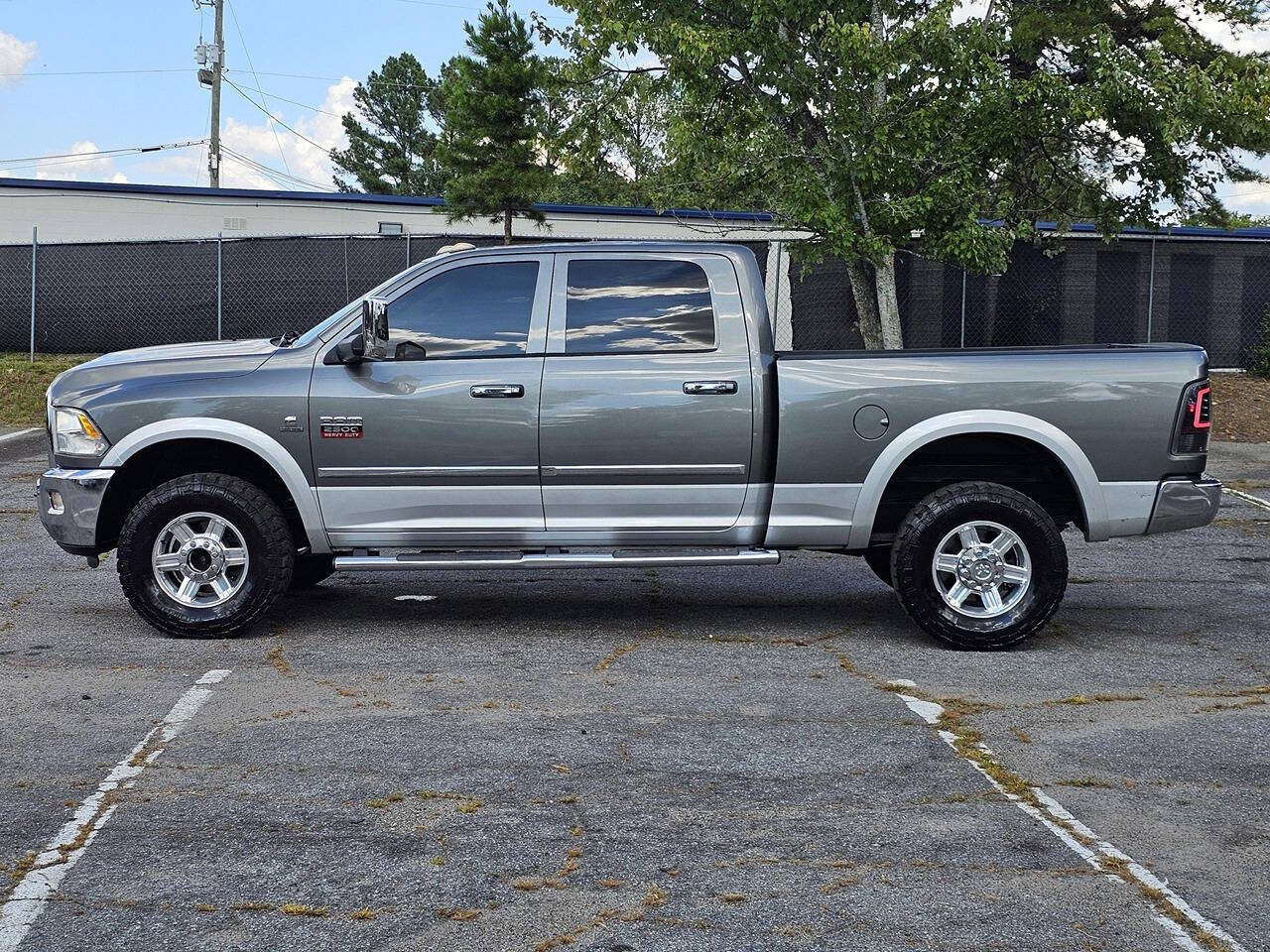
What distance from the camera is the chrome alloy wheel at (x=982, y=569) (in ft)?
23.4

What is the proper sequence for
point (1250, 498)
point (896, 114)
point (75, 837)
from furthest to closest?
point (896, 114) < point (1250, 498) < point (75, 837)

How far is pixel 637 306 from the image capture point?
745cm

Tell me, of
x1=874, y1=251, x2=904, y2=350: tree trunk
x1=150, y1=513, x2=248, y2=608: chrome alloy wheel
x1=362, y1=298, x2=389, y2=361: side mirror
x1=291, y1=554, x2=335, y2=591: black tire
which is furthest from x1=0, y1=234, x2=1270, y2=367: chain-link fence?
x1=150, y1=513, x2=248, y2=608: chrome alloy wheel

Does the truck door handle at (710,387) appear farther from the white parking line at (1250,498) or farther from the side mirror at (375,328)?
the white parking line at (1250,498)

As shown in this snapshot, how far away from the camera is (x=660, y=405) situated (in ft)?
23.7

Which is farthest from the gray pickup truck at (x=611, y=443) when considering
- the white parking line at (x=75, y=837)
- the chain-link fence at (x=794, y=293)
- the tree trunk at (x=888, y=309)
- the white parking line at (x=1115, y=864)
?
the chain-link fence at (x=794, y=293)

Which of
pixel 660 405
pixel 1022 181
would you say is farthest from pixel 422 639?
pixel 1022 181

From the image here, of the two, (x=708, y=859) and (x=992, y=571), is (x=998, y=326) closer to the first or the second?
(x=992, y=571)

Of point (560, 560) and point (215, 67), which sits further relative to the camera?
point (215, 67)

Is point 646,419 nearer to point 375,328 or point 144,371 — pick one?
point 375,328

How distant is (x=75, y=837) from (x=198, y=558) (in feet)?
10.2

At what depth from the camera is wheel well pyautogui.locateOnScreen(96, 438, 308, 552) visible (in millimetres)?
Answer: 7449

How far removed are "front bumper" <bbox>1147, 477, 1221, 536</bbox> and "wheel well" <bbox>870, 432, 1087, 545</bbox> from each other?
39 centimetres

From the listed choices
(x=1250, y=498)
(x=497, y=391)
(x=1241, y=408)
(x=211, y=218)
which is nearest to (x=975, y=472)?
(x=497, y=391)
